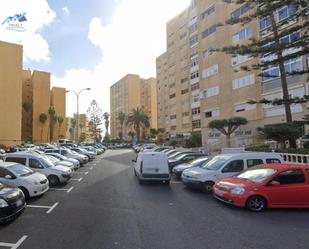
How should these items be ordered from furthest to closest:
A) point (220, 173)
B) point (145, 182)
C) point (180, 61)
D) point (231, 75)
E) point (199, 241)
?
point (180, 61)
point (231, 75)
point (145, 182)
point (220, 173)
point (199, 241)

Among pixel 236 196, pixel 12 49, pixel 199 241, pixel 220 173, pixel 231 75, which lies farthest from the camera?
pixel 12 49

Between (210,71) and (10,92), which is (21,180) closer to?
(210,71)

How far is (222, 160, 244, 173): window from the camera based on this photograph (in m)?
13.3

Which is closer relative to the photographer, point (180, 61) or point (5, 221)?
point (5, 221)

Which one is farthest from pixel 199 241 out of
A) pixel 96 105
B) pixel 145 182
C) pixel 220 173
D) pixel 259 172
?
pixel 96 105

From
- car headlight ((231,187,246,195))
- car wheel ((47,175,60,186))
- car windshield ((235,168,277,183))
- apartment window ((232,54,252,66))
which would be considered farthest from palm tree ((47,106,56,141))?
car headlight ((231,187,246,195))

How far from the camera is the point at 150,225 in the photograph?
26.4 ft

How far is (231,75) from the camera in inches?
1726

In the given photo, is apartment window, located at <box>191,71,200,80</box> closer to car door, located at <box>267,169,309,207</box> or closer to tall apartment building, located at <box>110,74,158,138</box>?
car door, located at <box>267,169,309,207</box>

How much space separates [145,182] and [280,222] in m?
8.91

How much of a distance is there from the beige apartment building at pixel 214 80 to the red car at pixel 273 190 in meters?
16.8

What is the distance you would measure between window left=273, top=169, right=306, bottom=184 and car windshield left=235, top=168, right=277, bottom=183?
0.26 meters

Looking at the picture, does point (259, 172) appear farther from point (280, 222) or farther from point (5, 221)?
point (5, 221)

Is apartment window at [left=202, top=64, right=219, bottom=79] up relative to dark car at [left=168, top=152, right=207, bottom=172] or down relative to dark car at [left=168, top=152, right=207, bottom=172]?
up
